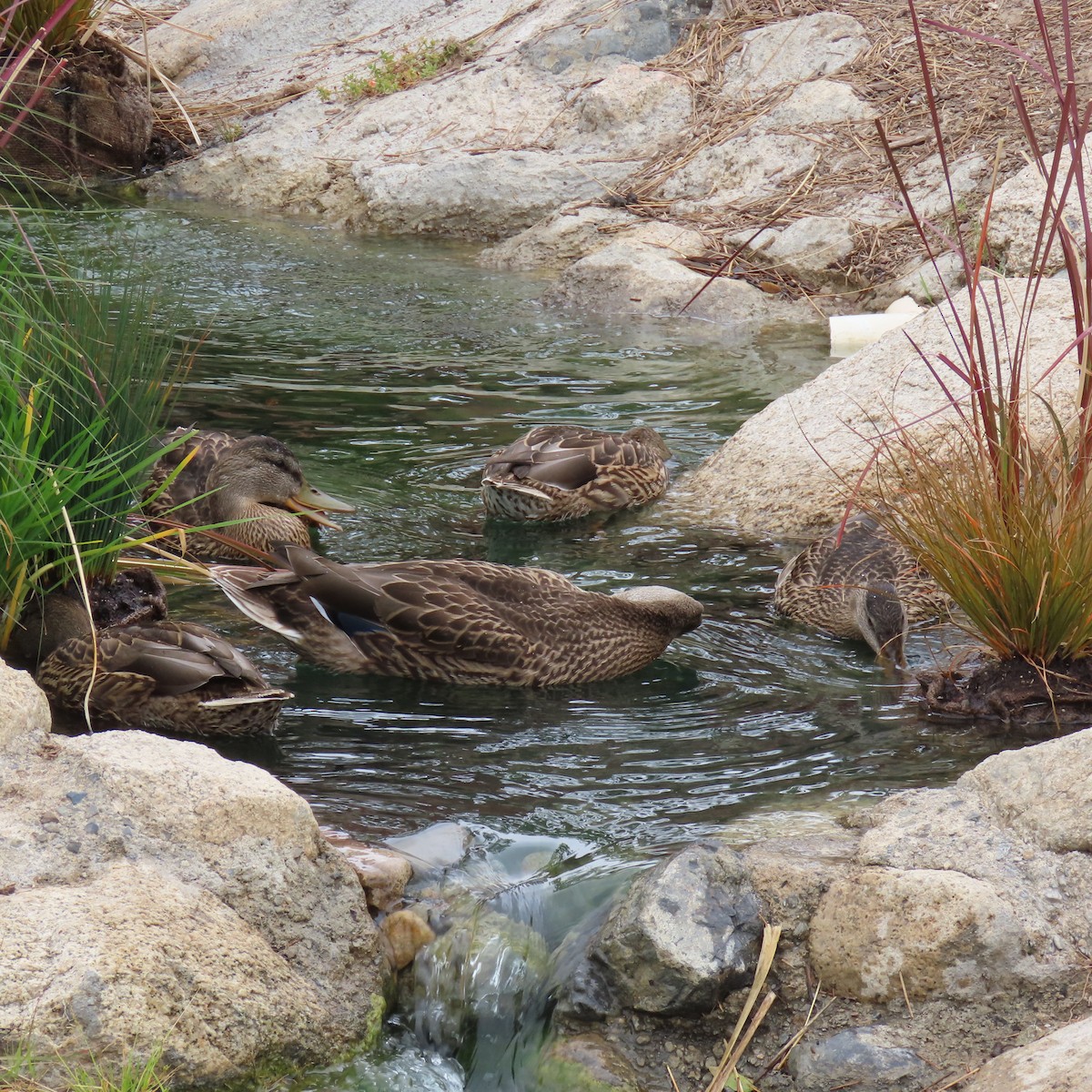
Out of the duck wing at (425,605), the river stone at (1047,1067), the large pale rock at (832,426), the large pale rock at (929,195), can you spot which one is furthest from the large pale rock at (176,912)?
the large pale rock at (929,195)

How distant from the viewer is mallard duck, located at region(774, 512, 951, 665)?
225 inches

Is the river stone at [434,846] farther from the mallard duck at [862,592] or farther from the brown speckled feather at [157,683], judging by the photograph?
the mallard duck at [862,592]

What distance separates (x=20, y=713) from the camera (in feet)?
12.7

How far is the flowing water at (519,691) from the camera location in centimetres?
418

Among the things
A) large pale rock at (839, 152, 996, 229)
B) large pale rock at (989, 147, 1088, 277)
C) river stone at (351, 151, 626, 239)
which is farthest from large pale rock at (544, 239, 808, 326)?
river stone at (351, 151, 626, 239)

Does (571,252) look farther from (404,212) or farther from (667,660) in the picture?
(667,660)

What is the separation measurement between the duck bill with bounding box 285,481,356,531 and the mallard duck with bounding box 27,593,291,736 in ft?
6.99

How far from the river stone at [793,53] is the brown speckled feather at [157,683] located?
10.7 m

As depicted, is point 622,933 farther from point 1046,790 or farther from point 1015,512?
point 1015,512

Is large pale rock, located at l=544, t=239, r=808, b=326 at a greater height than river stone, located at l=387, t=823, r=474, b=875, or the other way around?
large pale rock, located at l=544, t=239, r=808, b=326

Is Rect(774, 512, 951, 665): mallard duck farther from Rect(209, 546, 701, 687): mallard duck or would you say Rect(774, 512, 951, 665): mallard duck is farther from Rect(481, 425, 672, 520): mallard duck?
Rect(481, 425, 672, 520): mallard duck

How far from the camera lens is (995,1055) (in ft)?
11.0

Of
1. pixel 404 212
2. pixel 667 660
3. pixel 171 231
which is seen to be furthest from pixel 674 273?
pixel 667 660

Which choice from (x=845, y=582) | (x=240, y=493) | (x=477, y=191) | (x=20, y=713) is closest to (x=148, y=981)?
(x=20, y=713)
